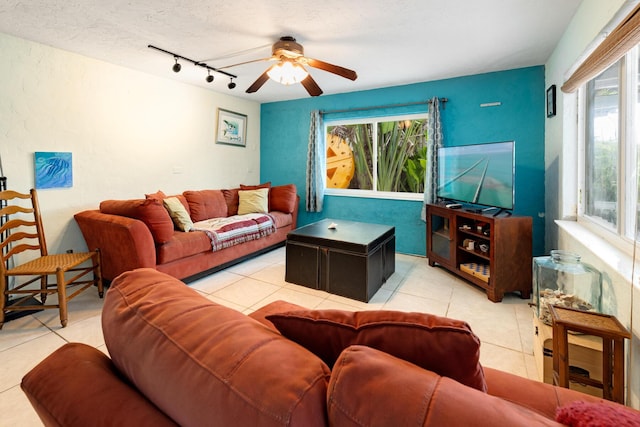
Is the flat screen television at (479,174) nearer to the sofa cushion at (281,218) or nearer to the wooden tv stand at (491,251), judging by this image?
the wooden tv stand at (491,251)

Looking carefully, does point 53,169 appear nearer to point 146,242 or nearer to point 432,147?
point 146,242

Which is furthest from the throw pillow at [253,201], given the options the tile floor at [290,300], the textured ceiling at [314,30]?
the textured ceiling at [314,30]

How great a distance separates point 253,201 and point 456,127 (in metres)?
2.96

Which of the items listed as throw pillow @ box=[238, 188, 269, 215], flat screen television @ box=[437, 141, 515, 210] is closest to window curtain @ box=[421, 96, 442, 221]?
flat screen television @ box=[437, 141, 515, 210]

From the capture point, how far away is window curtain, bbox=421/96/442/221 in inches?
152

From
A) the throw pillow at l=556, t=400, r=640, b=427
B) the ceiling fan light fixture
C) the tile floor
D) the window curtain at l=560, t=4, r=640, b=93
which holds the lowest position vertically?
the tile floor

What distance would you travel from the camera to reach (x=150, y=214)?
278 cm

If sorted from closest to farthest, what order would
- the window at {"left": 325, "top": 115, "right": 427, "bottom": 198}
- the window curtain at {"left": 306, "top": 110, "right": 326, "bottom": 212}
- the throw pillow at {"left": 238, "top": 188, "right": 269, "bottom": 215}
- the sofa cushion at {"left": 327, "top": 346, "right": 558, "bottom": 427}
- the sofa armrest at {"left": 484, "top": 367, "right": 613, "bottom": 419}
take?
the sofa cushion at {"left": 327, "top": 346, "right": 558, "bottom": 427}
the sofa armrest at {"left": 484, "top": 367, "right": 613, "bottom": 419}
the window at {"left": 325, "top": 115, "right": 427, "bottom": 198}
the throw pillow at {"left": 238, "top": 188, "right": 269, "bottom": 215}
the window curtain at {"left": 306, "top": 110, "right": 326, "bottom": 212}

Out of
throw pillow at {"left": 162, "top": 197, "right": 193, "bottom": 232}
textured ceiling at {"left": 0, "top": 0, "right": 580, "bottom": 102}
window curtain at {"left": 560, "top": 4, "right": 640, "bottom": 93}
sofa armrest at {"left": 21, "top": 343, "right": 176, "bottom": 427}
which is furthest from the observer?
throw pillow at {"left": 162, "top": 197, "right": 193, "bottom": 232}

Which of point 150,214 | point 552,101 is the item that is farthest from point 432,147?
point 150,214

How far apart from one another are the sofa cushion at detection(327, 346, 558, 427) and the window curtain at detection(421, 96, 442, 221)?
370 cm

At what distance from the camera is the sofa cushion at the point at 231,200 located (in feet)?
14.9

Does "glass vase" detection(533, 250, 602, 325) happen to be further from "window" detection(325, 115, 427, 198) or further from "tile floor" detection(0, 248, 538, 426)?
"window" detection(325, 115, 427, 198)

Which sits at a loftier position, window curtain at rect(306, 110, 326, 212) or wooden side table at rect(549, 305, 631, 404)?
window curtain at rect(306, 110, 326, 212)
